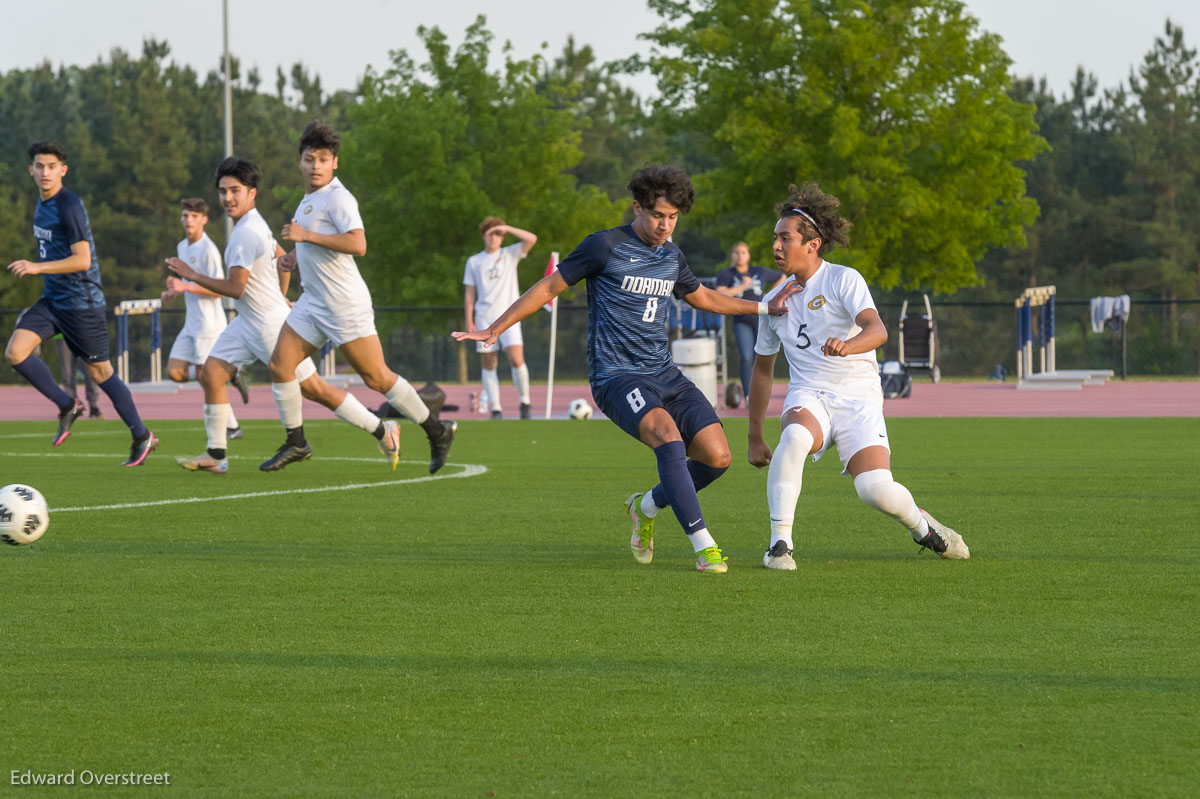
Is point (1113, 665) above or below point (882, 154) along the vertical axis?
below

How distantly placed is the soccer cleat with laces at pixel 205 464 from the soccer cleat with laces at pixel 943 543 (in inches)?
244

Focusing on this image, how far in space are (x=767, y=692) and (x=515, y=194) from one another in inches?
1759

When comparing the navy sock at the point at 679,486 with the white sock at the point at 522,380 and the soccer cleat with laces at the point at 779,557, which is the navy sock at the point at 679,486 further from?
the white sock at the point at 522,380

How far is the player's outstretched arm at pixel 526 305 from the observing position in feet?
21.6

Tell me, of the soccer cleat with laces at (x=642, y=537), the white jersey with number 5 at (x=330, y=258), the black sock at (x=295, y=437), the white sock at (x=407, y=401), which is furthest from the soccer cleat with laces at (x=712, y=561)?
the black sock at (x=295, y=437)

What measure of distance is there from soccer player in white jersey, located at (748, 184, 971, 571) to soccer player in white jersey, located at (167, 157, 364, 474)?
480 cm

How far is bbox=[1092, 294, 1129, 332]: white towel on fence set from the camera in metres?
32.7

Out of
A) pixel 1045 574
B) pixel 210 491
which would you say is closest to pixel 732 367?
pixel 210 491

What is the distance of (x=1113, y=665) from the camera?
15.2 feet

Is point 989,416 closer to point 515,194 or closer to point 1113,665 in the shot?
point 1113,665

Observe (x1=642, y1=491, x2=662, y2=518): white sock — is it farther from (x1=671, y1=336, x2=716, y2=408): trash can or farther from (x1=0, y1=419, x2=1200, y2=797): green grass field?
(x1=671, y1=336, x2=716, y2=408): trash can

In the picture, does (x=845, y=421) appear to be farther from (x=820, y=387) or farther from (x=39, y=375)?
(x=39, y=375)

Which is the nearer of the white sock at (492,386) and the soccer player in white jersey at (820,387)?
the soccer player in white jersey at (820,387)

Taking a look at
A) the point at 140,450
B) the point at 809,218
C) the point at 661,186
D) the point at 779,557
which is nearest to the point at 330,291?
the point at 140,450
